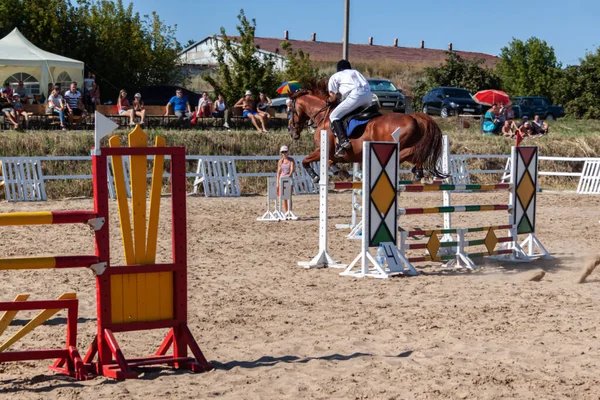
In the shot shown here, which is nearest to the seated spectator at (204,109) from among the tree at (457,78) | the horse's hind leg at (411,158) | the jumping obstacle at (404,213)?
the horse's hind leg at (411,158)

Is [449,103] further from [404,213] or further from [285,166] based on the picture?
[404,213]

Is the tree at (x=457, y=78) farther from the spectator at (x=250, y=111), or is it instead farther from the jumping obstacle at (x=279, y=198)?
the jumping obstacle at (x=279, y=198)

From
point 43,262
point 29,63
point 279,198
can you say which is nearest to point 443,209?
point 279,198

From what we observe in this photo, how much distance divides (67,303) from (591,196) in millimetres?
18346

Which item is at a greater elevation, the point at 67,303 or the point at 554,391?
the point at 67,303

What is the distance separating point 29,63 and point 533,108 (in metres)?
22.1

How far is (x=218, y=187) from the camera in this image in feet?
68.6

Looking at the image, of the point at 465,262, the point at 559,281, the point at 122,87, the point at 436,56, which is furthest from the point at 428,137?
the point at 436,56

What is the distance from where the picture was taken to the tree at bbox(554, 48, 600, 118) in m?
42.3

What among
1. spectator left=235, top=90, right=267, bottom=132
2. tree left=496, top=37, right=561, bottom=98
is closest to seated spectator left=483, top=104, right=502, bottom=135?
spectator left=235, top=90, right=267, bottom=132

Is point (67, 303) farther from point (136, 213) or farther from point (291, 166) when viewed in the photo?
point (291, 166)

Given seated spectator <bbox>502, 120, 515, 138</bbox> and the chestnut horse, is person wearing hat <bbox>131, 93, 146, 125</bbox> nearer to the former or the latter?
the chestnut horse

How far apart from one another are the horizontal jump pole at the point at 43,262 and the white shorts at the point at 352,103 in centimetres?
697

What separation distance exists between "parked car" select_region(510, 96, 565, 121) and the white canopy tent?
1933cm
